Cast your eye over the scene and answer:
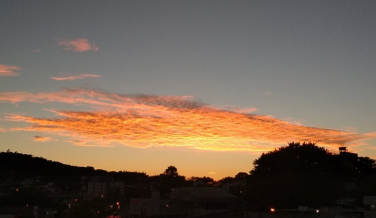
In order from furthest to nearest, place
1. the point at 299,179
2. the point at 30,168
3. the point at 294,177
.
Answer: the point at 30,168
the point at 294,177
the point at 299,179

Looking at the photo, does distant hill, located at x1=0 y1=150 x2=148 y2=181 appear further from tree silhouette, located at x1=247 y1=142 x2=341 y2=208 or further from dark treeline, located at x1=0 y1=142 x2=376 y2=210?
tree silhouette, located at x1=247 y1=142 x2=341 y2=208

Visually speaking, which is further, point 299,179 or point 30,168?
point 30,168

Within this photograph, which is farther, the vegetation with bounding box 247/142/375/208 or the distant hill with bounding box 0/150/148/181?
the distant hill with bounding box 0/150/148/181

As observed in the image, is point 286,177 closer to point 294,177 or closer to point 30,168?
point 294,177

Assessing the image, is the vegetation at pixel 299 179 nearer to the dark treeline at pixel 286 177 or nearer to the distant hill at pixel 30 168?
the dark treeline at pixel 286 177

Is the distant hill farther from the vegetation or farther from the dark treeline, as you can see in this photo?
the vegetation

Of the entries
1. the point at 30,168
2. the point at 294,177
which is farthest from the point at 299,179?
the point at 30,168

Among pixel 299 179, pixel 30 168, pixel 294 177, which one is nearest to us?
pixel 299 179

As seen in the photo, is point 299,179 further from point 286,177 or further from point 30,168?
point 30,168

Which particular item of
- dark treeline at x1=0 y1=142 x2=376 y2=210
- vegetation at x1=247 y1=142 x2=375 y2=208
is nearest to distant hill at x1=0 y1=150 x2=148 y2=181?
dark treeline at x1=0 y1=142 x2=376 y2=210

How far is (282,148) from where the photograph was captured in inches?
2111

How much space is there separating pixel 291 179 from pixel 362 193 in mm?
6822

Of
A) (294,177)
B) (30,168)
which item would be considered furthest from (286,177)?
(30,168)

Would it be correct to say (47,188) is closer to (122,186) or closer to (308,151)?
(122,186)
